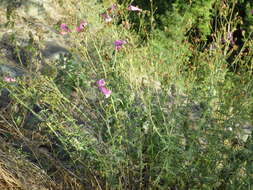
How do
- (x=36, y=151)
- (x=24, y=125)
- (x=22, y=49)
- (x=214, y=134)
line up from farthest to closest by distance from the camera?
1. (x=22, y=49)
2. (x=24, y=125)
3. (x=36, y=151)
4. (x=214, y=134)

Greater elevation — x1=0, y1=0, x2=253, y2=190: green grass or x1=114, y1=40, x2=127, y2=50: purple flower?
x1=114, y1=40, x2=127, y2=50: purple flower

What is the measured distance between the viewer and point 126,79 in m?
2.66

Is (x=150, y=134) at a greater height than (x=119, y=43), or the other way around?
(x=119, y=43)

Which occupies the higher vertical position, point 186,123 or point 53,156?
point 186,123

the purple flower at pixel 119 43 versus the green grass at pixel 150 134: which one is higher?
the purple flower at pixel 119 43

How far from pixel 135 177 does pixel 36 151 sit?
28.8 inches

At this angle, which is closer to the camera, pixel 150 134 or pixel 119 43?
pixel 119 43

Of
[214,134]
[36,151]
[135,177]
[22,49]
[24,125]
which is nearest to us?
[214,134]

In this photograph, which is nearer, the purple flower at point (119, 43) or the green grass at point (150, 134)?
the green grass at point (150, 134)

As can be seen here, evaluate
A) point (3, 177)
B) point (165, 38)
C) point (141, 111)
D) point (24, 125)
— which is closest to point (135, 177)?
point (141, 111)

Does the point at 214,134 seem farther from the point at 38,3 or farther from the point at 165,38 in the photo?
the point at 38,3

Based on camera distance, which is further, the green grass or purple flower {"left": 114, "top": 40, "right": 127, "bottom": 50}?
purple flower {"left": 114, "top": 40, "right": 127, "bottom": 50}

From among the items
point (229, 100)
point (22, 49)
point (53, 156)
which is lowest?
point (53, 156)

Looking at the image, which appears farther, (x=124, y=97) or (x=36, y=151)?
(x=36, y=151)
